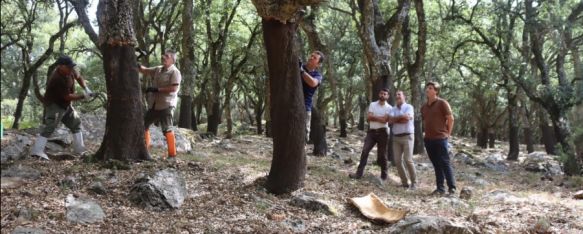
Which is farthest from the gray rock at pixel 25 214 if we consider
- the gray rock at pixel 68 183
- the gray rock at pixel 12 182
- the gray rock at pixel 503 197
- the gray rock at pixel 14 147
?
the gray rock at pixel 503 197

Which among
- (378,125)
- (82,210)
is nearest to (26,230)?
(82,210)

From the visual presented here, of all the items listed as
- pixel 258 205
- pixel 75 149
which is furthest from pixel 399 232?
pixel 75 149

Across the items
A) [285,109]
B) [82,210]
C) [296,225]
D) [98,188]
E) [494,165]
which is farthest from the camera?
[494,165]

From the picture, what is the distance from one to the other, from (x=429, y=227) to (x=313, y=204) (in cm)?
153

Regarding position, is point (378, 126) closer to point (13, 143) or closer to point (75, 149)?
point (75, 149)

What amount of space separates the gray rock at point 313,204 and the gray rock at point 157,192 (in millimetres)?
1475

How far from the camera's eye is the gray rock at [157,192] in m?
5.67

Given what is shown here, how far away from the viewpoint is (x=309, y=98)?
24.9 feet

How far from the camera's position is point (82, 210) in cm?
504

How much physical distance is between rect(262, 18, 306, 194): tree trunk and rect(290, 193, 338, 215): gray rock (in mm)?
360

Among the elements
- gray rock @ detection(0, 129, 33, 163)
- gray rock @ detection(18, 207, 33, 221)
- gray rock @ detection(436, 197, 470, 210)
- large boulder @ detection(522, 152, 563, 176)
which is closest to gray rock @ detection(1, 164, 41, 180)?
gray rock @ detection(0, 129, 33, 163)

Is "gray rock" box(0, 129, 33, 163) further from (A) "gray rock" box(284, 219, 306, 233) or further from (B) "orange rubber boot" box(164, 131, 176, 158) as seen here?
(A) "gray rock" box(284, 219, 306, 233)

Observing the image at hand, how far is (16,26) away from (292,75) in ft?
59.6

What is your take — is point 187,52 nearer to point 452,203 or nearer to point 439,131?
point 439,131
